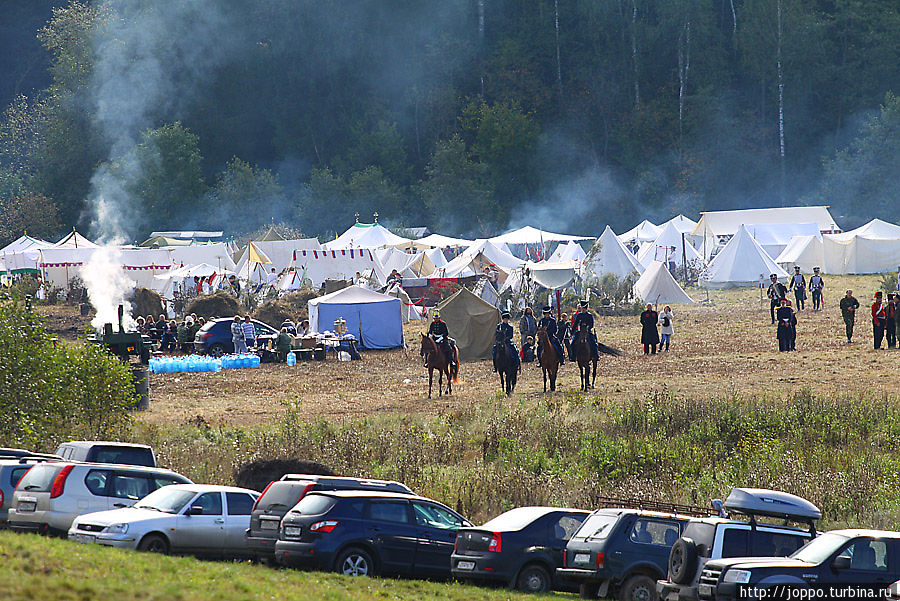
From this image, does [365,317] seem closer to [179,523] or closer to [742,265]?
[742,265]

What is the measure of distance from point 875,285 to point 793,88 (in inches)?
1689

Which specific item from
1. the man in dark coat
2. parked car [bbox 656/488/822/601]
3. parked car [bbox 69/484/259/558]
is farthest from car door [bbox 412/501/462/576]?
the man in dark coat

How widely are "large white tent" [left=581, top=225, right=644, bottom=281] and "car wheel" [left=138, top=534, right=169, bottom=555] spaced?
3467 centimetres

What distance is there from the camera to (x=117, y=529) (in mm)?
11977

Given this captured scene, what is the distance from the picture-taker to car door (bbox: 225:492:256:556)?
1286 centimetres

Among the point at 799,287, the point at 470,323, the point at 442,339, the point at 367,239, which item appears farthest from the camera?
the point at 367,239

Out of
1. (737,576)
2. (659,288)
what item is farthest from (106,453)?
(659,288)

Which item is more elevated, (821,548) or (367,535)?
(821,548)

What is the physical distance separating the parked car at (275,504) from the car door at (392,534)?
2.31ft

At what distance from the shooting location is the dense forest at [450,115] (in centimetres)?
8356

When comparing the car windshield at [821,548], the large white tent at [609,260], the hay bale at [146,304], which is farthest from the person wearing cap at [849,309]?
the hay bale at [146,304]

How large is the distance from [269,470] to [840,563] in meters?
8.84

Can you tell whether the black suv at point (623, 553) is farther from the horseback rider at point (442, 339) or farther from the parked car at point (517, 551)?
the horseback rider at point (442, 339)

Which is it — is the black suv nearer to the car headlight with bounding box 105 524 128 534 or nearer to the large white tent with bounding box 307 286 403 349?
the car headlight with bounding box 105 524 128 534
